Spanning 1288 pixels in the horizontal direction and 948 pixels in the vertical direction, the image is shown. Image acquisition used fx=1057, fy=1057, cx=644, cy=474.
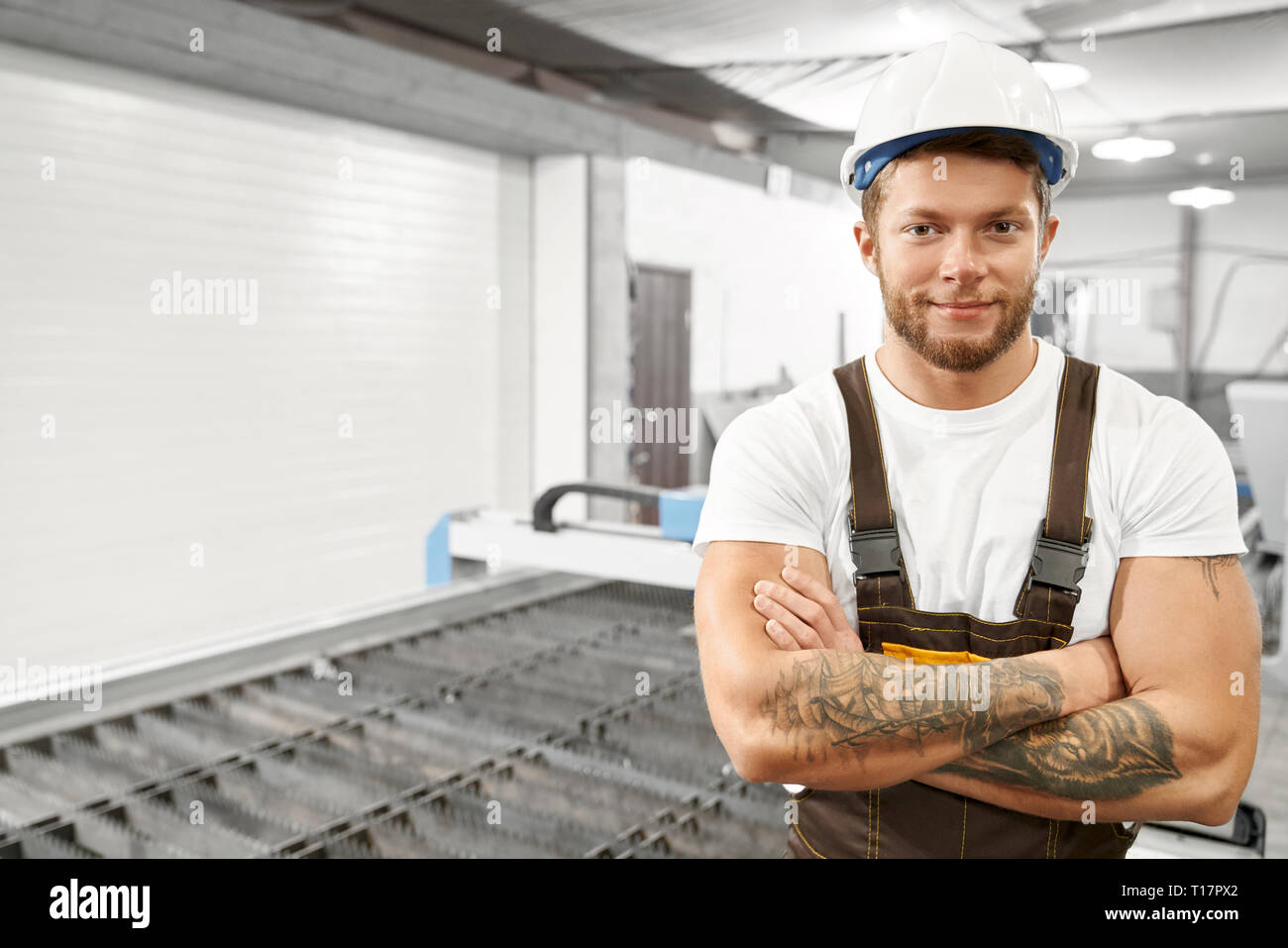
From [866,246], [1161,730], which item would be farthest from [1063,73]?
[1161,730]

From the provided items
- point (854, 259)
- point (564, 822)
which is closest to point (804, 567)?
point (564, 822)

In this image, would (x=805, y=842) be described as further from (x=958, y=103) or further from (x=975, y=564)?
(x=958, y=103)

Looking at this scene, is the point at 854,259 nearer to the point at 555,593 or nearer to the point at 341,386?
the point at 341,386

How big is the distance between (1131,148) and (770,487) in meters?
4.23

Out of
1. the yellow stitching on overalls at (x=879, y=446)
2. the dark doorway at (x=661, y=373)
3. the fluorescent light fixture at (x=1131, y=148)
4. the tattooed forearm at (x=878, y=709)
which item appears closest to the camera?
the tattooed forearm at (x=878, y=709)

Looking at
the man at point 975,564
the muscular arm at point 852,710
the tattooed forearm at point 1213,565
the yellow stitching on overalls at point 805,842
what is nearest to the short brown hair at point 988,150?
the man at point 975,564

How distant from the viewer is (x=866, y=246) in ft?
4.66

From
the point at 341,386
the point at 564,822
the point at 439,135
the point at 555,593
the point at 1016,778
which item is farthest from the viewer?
the point at 439,135

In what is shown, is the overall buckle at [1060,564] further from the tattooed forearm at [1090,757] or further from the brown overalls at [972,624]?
the tattooed forearm at [1090,757]

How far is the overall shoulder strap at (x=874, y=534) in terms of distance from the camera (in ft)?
4.26

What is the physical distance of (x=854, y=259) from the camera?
10836 mm

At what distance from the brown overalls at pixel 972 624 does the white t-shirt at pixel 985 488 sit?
0.06 ft
